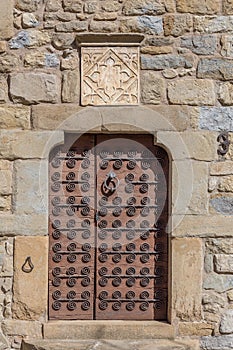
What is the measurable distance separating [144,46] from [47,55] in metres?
0.72

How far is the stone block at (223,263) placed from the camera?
5125 mm

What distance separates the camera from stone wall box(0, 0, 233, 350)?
16.8ft

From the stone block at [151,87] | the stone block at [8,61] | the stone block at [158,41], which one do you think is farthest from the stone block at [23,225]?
the stone block at [158,41]

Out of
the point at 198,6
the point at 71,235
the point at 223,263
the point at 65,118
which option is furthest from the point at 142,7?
the point at 223,263

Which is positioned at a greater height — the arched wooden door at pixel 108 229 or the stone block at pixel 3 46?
the stone block at pixel 3 46

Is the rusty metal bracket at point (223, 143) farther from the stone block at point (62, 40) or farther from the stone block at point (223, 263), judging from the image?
the stone block at point (62, 40)

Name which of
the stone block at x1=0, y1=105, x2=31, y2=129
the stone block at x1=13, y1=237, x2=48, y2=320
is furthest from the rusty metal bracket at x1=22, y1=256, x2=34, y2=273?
the stone block at x1=0, y1=105, x2=31, y2=129

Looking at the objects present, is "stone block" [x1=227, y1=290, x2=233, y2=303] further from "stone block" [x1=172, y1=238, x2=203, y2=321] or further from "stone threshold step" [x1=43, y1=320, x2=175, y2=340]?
"stone threshold step" [x1=43, y1=320, x2=175, y2=340]

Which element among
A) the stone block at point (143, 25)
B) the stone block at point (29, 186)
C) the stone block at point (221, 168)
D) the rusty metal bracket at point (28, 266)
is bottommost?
the rusty metal bracket at point (28, 266)

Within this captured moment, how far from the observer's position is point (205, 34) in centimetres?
517

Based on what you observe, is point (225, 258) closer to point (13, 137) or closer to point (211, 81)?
point (211, 81)

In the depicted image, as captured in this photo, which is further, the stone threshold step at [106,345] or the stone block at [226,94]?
the stone block at [226,94]

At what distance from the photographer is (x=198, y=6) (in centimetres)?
518

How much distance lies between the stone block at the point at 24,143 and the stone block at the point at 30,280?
0.62m
